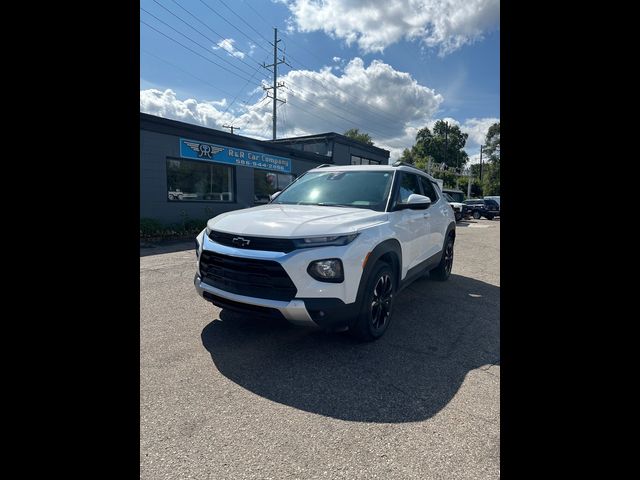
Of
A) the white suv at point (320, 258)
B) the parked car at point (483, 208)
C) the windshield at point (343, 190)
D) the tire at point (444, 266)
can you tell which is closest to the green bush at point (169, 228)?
the windshield at point (343, 190)

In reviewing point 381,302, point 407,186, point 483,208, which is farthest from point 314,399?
point 483,208

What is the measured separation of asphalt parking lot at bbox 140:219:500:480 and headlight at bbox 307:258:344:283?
0.74m

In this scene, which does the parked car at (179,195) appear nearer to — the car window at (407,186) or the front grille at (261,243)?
the car window at (407,186)

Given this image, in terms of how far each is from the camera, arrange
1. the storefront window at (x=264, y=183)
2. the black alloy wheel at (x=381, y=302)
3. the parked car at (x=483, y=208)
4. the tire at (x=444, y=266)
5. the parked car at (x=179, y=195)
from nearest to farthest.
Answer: the black alloy wheel at (x=381, y=302), the tire at (x=444, y=266), the parked car at (x=179, y=195), the storefront window at (x=264, y=183), the parked car at (x=483, y=208)

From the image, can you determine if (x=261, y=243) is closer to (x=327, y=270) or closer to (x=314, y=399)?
(x=327, y=270)

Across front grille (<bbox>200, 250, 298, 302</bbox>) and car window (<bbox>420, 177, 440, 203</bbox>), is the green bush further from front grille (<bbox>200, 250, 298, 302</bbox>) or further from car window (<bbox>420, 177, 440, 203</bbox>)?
car window (<bbox>420, 177, 440, 203</bbox>)

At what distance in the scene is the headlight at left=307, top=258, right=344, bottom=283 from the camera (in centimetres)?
292

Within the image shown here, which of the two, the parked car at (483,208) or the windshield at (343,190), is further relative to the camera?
the parked car at (483,208)

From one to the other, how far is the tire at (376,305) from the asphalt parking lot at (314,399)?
141mm

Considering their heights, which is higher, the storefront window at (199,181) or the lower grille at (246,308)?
the storefront window at (199,181)

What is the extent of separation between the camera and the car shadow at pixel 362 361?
250cm

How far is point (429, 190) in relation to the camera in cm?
552
